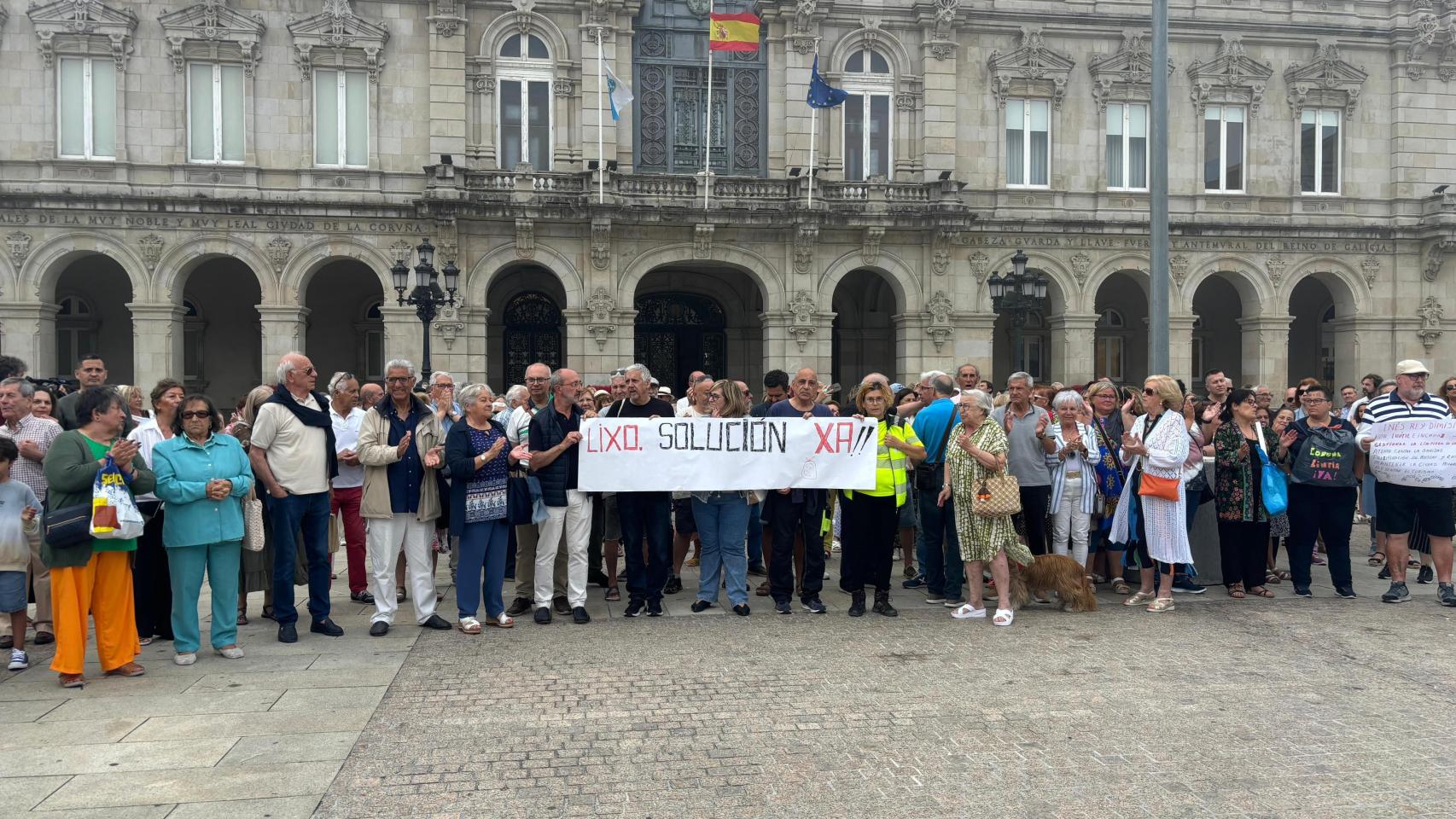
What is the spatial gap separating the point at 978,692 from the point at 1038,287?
12.8 metres

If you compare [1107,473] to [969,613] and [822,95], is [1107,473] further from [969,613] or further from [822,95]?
[822,95]

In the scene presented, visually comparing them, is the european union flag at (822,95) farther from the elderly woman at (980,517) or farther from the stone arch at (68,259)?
the stone arch at (68,259)

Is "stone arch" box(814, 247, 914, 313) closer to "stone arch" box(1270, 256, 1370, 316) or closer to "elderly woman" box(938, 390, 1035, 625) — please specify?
"stone arch" box(1270, 256, 1370, 316)

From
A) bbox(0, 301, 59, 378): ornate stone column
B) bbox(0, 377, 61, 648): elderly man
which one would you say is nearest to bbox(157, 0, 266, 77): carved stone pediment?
bbox(0, 301, 59, 378): ornate stone column

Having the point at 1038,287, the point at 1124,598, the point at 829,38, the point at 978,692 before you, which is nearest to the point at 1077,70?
the point at 829,38

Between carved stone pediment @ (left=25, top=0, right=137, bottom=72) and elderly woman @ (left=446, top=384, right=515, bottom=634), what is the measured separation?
19593 millimetres

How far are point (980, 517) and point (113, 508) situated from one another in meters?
6.85

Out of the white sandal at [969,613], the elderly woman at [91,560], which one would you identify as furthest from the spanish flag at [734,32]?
the elderly woman at [91,560]

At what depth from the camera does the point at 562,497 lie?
8719mm

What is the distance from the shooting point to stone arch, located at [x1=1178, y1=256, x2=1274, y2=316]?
2562 cm

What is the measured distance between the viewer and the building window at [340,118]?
23.1m

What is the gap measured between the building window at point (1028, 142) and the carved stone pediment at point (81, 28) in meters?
21.3

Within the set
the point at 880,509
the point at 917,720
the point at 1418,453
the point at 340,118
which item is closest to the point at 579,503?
the point at 880,509

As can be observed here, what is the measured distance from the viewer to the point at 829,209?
77.2 feet
